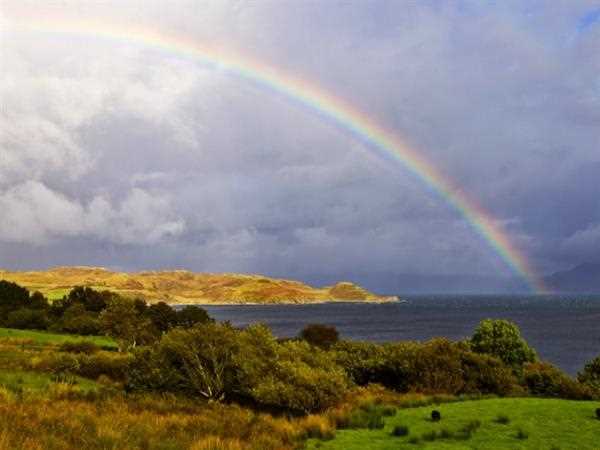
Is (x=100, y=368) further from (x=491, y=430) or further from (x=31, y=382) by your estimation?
(x=491, y=430)

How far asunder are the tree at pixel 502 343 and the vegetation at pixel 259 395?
24.1ft

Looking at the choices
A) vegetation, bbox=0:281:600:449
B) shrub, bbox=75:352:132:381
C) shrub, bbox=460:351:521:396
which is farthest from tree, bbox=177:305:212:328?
shrub, bbox=460:351:521:396

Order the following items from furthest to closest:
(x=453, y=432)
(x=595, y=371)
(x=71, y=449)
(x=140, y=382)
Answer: (x=595, y=371)
(x=140, y=382)
(x=453, y=432)
(x=71, y=449)

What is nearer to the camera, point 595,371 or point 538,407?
point 538,407

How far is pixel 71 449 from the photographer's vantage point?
12.7m

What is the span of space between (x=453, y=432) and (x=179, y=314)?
239 ft

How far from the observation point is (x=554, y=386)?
34625 millimetres

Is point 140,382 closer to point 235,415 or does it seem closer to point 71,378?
point 71,378

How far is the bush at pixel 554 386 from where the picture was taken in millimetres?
31609

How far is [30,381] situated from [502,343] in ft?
130

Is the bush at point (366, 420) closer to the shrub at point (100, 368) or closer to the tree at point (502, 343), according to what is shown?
the shrub at point (100, 368)

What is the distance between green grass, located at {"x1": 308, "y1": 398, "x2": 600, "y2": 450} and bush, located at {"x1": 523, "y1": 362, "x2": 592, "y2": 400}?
12.0 metres

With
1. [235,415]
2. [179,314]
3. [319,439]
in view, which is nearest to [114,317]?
[179,314]

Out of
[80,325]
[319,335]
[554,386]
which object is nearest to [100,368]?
[554,386]
